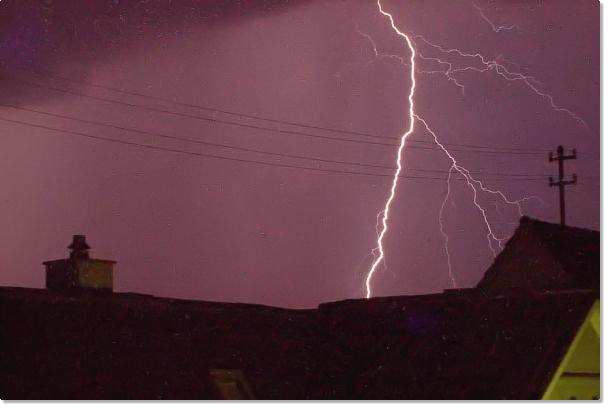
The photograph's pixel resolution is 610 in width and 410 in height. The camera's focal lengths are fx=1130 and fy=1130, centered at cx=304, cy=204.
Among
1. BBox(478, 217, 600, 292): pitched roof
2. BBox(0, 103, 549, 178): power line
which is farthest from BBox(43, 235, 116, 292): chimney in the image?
BBox(478, 217, 600, 292): pitched roof

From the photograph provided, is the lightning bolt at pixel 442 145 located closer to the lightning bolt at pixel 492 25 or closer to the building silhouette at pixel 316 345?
the lightning bolt at pixel 492 25

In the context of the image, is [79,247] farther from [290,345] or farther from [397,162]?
[397,162]

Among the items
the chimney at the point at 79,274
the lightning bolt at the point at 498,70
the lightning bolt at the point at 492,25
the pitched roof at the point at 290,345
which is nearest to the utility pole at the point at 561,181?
the lightning bolt at the point at 498,70

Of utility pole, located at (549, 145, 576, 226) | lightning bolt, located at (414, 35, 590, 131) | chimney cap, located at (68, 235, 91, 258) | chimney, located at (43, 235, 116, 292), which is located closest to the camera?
utility pole, located at (549, 145, 576, 226)

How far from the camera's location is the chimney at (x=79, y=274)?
713 centimetres

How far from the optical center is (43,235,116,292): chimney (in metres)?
7.13

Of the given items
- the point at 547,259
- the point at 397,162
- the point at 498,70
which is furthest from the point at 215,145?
the point at 547,259

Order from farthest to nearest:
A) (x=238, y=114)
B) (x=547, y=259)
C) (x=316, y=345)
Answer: (x=547, y=259)
(x=316, y=345)
(x=238, y=114)

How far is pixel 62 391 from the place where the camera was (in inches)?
223

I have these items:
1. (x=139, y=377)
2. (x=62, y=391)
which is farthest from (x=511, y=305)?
(x=62, y=391)

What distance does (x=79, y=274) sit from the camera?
7.68 m

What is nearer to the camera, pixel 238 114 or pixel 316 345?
pixel 238 114

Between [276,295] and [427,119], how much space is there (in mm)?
1203

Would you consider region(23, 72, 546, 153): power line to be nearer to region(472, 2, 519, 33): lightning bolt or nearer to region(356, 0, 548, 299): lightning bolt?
region(356, 0, 548, 299): lightning bolt
